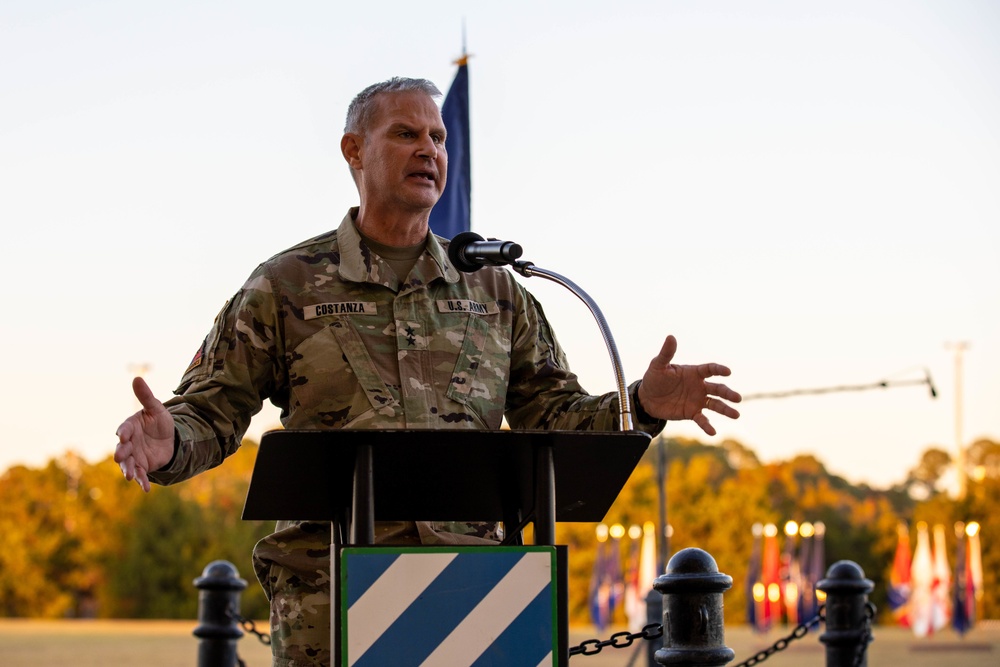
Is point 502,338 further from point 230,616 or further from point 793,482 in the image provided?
point 793,482

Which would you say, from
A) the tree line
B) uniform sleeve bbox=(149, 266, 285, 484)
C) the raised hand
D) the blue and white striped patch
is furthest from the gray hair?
the tree line

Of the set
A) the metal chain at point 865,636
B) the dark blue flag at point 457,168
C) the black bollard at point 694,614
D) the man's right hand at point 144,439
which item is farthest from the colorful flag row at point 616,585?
the man's right hand at point 144,439

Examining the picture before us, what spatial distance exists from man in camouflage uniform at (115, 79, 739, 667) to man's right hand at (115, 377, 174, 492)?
0.16ft

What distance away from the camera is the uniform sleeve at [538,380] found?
393 centimetres

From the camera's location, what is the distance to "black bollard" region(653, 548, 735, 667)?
4.03 meters

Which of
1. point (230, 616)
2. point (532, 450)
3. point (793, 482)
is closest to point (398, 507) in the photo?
point (532, 450)

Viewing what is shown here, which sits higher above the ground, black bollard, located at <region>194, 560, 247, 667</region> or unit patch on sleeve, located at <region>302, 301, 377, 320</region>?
unit patch on sleeve, located at <region>302, 301, 377, 320</region>

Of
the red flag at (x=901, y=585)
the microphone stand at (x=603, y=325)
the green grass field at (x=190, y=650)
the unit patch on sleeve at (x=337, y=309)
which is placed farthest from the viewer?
the red flag at (x=901, y=585)

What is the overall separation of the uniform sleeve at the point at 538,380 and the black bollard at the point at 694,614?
643 millimetres

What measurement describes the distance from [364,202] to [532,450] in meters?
1.50

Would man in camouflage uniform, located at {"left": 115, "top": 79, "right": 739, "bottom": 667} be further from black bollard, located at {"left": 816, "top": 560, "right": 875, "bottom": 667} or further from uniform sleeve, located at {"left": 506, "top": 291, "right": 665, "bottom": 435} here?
black bollard, located at {"left": 816, "top": 560, "right": 875, "bottom": 667}

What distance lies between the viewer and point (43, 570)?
179ft

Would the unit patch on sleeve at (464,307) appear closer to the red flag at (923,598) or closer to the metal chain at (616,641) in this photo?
the metal chain at (616,641)

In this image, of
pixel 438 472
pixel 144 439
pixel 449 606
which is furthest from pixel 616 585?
pixel 449 606
